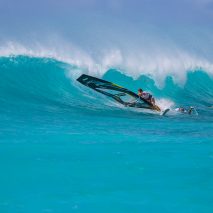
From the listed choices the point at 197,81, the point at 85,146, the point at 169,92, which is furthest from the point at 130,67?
the point at 85,146

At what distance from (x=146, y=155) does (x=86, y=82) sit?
308 inches

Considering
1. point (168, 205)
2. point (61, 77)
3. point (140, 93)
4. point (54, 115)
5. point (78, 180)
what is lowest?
point (168, 205)

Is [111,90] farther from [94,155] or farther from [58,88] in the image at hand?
[94,155]

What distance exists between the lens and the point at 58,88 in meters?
15.6

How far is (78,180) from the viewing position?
6.08 m

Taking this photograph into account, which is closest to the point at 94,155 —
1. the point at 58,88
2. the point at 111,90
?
the point at 111,90

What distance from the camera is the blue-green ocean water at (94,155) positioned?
210 inches

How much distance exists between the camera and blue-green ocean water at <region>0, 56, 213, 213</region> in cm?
532

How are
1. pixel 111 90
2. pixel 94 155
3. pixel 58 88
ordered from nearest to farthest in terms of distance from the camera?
pixel 94 155 < pixel 111 90 < pixel 58 88

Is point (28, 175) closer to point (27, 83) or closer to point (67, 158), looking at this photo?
point (67, 158)

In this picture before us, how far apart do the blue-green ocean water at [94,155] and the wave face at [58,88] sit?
0.22ft

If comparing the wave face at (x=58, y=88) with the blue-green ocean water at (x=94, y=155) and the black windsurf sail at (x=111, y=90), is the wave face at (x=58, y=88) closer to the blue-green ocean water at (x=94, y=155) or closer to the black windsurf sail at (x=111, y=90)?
the blue-green ocean water at (x=94, y=155)

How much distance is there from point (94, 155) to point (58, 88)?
8380 mm

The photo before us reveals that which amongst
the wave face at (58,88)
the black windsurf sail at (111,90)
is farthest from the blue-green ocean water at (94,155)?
the black windsurf sail at (111,90)
